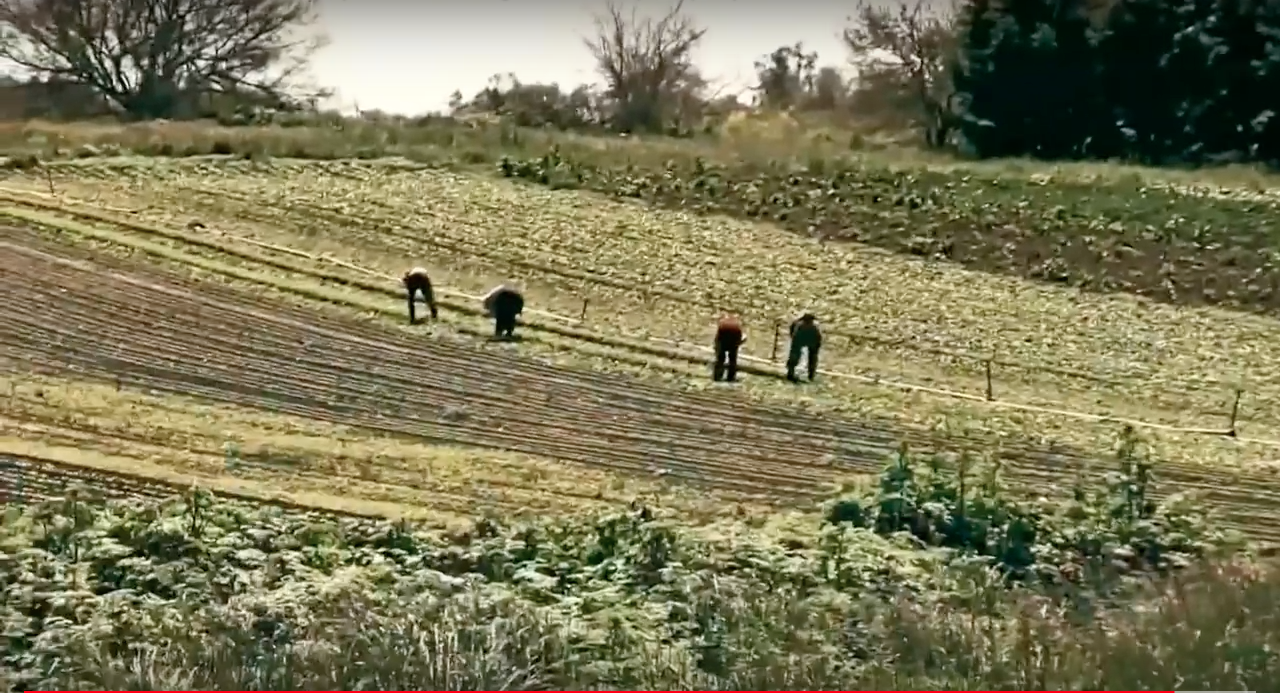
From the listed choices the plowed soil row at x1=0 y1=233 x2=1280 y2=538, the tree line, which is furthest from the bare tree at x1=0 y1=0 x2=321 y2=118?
the plowed soil row at x1=0 y1=233 x2=1280 y2=538

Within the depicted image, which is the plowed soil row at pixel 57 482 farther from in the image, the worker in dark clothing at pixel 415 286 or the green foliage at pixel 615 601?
the worker in dark clothing at pixel 415 286

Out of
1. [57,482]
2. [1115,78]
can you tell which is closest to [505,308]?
[57,482]

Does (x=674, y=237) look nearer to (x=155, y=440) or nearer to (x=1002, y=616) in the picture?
(x=155, y=440)

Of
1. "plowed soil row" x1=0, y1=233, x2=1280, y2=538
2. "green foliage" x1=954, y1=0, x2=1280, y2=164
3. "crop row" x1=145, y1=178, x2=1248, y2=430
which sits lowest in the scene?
"plowed soil row" x1=0, y1=233, x2=1280, y2=538

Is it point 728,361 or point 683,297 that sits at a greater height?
point 683,297

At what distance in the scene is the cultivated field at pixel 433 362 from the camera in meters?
18.4

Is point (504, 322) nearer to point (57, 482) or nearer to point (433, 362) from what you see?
point (433, 362)

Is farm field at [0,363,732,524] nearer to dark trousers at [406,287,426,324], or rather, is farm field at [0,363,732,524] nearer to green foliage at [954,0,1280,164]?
dark trousers at [406,287,426,324]

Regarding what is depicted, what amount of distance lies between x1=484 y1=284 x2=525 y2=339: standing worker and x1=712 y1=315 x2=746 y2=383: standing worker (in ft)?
10.3

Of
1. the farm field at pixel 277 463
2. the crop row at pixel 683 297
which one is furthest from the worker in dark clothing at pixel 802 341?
the farm field at pixel 277 463

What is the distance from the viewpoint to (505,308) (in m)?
24.4

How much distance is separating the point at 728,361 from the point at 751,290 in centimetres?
751

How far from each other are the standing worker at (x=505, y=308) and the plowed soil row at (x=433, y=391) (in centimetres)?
99

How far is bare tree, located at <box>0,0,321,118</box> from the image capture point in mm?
42875
